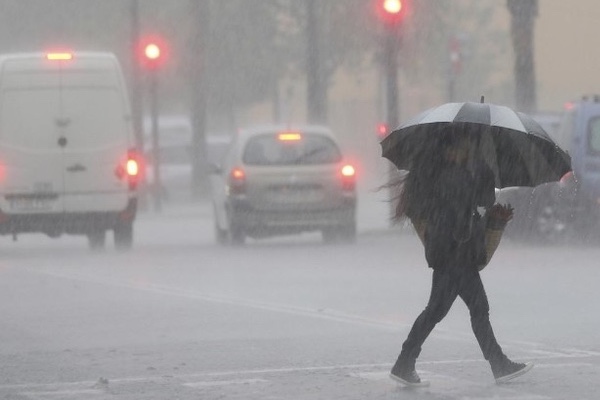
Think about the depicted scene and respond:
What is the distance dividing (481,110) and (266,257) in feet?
42.2

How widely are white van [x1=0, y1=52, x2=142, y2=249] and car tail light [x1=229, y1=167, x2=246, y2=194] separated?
1.36 metres

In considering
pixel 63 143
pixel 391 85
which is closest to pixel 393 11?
pixel 391 85

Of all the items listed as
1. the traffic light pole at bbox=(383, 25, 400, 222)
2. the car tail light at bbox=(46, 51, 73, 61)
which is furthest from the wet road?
the traffic light pole at bbox=(383, 25, 400, 222)

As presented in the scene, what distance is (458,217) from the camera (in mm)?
10461

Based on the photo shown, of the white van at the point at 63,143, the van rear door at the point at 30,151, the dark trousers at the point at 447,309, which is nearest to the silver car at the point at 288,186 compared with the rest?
the white van at the point at 63,143

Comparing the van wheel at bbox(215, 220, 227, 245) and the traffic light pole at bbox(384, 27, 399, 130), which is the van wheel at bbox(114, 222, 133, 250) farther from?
the traffic light pole at bbox(384, 27, 399, 130)

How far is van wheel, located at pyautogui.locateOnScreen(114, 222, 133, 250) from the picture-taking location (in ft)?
83.1

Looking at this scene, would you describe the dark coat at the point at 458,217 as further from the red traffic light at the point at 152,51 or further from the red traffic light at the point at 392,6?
the red traffic light at the point at 152,51

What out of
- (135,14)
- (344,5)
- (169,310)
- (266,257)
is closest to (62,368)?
(169,310)

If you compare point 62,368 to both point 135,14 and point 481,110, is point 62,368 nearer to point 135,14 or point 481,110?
point 481,110

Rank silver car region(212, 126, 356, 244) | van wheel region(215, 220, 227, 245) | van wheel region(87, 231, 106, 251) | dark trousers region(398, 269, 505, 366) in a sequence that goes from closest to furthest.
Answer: dark trousers region(398, 269, 505, 366)
silver car region(212, 126, 356, 244)
van wheel region(87, 231, 106, 251)
van wheel region(215, 220, 227, 245)

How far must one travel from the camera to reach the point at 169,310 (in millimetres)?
16062

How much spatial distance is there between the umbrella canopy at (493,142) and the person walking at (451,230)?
7cm

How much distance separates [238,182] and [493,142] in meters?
14.9
